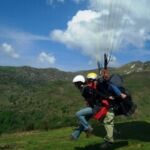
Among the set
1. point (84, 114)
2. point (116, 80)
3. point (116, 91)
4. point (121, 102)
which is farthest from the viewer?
point (84, 114)

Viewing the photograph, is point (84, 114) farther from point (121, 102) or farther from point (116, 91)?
point (116, 91)

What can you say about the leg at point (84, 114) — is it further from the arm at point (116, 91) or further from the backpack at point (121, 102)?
the arm at point (116, 91)

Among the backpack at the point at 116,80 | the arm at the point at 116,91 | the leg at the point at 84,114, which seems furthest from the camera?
the leg at the point at 84,114

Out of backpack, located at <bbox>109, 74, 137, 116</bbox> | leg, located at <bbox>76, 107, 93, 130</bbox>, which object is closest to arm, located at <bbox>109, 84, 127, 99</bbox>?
backpack, located at <bbox>109, 74, 137, 116</bbox>

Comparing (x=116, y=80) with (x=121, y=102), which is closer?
(x=116, y=80)

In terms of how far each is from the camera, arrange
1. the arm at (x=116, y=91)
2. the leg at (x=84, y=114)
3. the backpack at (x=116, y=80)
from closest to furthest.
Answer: the arm at (x=116, y=91) → the backpack at (x=116, y=80) → the leg at (x=84, y=114)

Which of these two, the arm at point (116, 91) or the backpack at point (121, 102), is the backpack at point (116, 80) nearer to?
the backpack at point (121, 102)

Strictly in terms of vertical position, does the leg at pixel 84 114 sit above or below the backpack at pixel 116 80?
below

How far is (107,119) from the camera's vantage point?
60.5ft

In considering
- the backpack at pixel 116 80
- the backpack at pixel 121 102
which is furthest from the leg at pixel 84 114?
the backpack at pixel 116 80

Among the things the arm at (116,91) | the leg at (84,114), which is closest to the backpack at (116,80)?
the arm at (116,91)

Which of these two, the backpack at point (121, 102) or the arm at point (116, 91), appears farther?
the backpack at point (121, 102)

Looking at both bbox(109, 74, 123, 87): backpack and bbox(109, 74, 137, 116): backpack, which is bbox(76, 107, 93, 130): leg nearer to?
bbox(109, 74, 137, 116): backpack

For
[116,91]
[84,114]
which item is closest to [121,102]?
[116,91]
